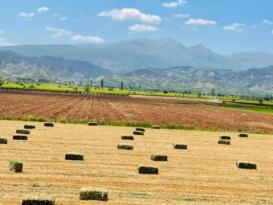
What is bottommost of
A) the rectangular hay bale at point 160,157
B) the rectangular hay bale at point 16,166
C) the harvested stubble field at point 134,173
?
the harvested stubble field at point 134,173

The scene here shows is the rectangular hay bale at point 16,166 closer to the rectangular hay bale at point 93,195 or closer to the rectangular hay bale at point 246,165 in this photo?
the rectangular hay bale at point 93,195

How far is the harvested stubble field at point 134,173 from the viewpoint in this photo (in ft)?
59.1

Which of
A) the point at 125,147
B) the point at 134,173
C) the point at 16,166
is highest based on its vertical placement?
the point at 16,166

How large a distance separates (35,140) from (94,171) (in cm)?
1147

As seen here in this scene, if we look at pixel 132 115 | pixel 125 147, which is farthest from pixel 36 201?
pixel 132 115

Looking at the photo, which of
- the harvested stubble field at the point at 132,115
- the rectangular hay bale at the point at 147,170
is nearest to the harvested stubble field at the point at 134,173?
the rectangular hay bale at the point at 147,170

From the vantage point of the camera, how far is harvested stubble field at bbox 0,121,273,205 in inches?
709

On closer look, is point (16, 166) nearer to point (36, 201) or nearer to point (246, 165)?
point (36, 201)

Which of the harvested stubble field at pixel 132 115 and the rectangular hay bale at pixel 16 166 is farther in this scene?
the harvested stubble field at pixel 132 115

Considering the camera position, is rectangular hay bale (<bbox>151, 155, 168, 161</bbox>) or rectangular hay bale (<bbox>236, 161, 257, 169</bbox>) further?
rectangular hay bale (<bbox>151, 155, 168, 161</bbox>)

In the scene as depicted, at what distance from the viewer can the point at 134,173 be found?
22.3 meters

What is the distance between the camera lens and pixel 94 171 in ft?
73.5

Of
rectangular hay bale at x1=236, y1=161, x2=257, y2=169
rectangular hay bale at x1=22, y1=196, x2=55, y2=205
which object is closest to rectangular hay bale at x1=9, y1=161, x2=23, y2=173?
rectangular hay bale at x1=22, y1=196, x2=55, y2=205

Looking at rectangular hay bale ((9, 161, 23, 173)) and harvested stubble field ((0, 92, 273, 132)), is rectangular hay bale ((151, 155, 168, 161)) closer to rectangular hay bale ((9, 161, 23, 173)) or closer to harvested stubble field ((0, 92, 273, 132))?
rectangular hay bale ((9, 161, 23, 173))
